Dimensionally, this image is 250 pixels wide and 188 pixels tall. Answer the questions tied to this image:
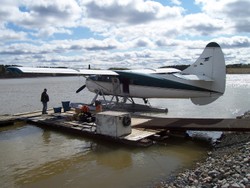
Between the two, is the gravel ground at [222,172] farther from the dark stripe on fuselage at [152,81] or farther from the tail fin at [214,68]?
the dark stripe on fuselage at [152,81]

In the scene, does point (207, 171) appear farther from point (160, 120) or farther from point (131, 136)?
point (160, 120)

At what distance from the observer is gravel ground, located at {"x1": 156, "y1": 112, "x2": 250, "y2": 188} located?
5.29m

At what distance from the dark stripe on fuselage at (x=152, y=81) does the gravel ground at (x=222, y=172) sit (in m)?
5.27

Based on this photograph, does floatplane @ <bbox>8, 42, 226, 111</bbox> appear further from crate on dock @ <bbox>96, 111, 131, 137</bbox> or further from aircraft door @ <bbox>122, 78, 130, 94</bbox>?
crate on dock @ <bbox>96, 111, 131, 137</bbox>

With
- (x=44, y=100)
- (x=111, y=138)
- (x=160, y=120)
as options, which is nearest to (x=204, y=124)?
(x=160, y=120)

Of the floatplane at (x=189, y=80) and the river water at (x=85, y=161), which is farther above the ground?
the floatplane at (x=189, y=80)

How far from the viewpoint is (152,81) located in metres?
14.3

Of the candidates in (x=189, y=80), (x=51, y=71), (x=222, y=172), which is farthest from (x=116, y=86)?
(x=222, y=172)

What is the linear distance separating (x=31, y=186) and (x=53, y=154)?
2.29m

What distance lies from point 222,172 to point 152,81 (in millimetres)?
8617

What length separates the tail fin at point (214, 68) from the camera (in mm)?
12898

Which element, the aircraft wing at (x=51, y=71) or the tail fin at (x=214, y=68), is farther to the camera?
the tail fin at (x=214, y=68)

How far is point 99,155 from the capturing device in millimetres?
8562

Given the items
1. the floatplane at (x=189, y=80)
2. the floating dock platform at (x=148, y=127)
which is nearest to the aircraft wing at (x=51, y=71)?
the floatplane at (x=189, y=80)
